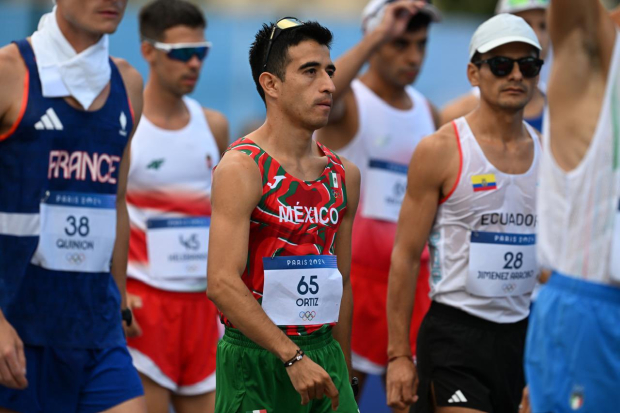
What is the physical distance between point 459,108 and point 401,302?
85.8 inches

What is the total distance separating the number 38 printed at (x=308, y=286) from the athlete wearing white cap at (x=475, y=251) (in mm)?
981

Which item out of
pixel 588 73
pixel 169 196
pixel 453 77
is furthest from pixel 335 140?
pixel 453 77

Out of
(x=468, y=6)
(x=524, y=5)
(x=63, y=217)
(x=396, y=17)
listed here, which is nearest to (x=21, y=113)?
(x=63, y=217)

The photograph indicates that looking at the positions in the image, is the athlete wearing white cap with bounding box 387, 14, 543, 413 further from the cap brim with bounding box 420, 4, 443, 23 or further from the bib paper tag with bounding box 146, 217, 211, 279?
the cap brim with bounding box 420, 4, 443, 23

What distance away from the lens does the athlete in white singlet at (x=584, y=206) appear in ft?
10.5

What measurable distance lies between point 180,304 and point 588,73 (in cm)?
356

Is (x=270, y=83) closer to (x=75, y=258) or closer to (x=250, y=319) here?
(x=250, y=319)

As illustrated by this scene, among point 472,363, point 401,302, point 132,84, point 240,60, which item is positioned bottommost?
point 472,363

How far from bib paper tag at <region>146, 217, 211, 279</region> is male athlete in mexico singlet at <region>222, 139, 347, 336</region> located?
2070 millimetres

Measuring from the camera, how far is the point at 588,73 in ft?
10.7

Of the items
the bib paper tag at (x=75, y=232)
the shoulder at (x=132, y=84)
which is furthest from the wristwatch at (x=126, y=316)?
the shoulder at (x=132, y=84)

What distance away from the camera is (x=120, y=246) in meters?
5.07

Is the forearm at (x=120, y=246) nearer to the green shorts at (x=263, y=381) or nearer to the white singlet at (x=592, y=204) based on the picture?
the green shorts at (x=263, y=381)

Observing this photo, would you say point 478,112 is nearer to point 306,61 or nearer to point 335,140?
Result: point 306,61
